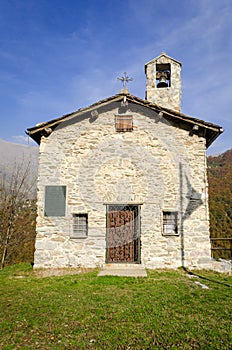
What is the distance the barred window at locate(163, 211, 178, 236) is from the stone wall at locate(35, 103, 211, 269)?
0.59 ft

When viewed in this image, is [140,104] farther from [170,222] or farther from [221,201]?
[221,201]

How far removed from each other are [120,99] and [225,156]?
27864mm

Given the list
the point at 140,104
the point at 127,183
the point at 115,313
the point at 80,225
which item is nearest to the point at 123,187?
the point at 127,183

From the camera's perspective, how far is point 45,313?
4.82 meters

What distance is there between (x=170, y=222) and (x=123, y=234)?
1717 mm

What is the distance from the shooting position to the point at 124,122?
955 cm

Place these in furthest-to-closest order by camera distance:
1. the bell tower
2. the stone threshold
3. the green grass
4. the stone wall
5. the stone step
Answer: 1. the bell tower
2. the stone wall
3. the stone step
4. the stone threshold
5. the green grass

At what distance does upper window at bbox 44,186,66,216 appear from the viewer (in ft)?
29.6

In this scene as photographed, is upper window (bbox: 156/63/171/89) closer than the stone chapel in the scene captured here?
No

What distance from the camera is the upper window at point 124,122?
951cm

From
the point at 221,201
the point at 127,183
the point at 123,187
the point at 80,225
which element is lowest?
the point at 80,225

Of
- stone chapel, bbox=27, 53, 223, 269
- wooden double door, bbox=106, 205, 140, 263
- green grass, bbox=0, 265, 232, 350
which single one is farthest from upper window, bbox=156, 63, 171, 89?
green grass, bbox=0, 265, 232, 350

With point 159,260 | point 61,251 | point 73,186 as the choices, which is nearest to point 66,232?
point 61,251

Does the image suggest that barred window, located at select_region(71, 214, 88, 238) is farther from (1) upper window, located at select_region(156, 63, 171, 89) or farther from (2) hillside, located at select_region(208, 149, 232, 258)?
(2) hillside, located at select_region(208, 149, 232, 258)
